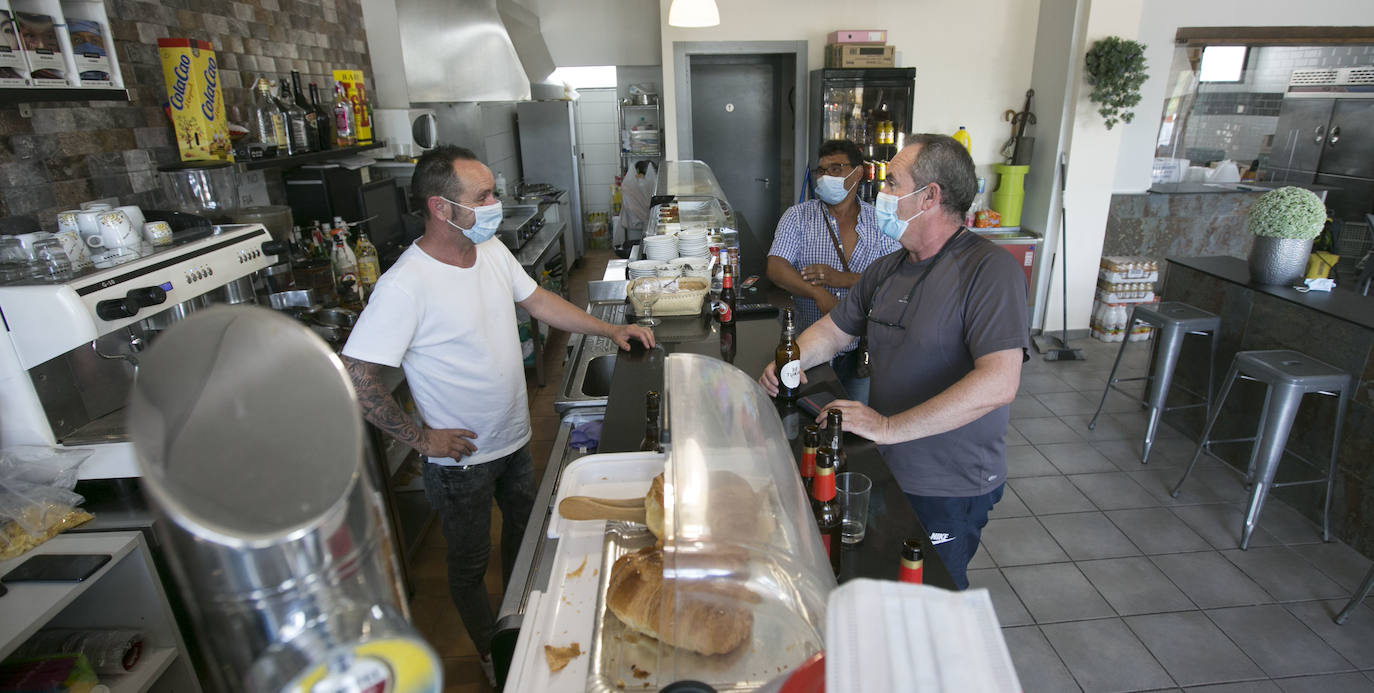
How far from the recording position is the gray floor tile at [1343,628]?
2.69 meters

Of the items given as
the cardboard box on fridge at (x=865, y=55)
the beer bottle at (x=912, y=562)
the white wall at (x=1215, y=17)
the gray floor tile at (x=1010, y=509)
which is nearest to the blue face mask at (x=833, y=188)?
the gray floor tile at (x=1010, y=509)

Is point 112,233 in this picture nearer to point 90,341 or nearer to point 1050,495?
point 90,341

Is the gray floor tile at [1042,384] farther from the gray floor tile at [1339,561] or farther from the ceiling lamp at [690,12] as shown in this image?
the ceiling lamp at [690,12]

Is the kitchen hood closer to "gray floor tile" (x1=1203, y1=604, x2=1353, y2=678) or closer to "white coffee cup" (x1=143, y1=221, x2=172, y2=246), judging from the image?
"white coffee cup" (x1=143, y1=221, x2=172, y2=246)

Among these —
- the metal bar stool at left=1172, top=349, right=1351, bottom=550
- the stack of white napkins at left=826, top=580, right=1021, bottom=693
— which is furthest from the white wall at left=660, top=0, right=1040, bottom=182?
the stack of white napkins at left=826, top=580, right=1021, bottom=693

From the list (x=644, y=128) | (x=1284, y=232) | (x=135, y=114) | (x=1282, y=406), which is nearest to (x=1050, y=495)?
(x=1282, y=406)

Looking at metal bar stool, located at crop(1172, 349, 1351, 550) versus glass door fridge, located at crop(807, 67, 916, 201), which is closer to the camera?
metal bar stool, located at crop(1172, 349, 1351, 550)

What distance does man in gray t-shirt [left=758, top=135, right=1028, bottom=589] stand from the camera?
1888 mm

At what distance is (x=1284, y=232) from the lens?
365cm

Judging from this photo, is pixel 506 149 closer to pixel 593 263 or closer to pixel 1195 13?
pixel 593 263

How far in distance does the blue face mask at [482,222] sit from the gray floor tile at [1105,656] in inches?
105

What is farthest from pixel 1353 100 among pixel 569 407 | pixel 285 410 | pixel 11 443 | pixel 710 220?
pixel 11 443

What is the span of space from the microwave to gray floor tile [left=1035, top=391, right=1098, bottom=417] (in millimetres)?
4683

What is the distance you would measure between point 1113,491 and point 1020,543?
2.81ft
